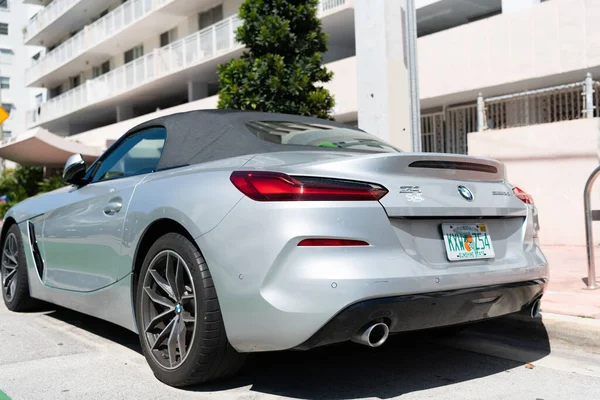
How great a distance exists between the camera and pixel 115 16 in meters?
30.8

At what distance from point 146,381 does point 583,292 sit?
3.70 m

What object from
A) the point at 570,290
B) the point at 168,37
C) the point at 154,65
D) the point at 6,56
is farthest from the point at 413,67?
the point at 6,56

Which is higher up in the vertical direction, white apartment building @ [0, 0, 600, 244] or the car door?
white apartment building @ [0, 0, 600, 244]

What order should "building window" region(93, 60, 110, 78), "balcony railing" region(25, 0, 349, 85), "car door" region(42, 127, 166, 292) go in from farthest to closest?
"building window" region(93, 60, 110, 78)
"balcony railing" region(25, 0, 349, 85)
"car door" region(42, 127, 166, 292)

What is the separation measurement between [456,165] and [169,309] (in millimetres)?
1688

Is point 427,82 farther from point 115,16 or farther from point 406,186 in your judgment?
point 115,16

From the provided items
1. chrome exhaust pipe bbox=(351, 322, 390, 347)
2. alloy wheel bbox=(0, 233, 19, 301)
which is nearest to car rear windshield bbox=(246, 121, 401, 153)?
chrome exhaust pipe bbox=(351, 322, 390, 347)

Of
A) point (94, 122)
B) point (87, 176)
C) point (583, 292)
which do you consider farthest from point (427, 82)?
point (94, 122)

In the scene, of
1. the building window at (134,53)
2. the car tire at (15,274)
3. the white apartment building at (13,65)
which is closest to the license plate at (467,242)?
the car tire at (15,274)

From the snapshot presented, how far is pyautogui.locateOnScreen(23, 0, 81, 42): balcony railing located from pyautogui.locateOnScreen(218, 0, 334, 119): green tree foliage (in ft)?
90.4

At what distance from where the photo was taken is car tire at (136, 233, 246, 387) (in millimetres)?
3143

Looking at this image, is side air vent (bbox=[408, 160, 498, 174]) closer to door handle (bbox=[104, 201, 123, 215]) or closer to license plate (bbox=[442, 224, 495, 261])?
license plate (bbox=[442, 224, 495, 261])

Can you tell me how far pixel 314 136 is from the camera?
4.02 metres

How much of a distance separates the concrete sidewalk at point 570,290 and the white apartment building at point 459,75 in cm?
189
